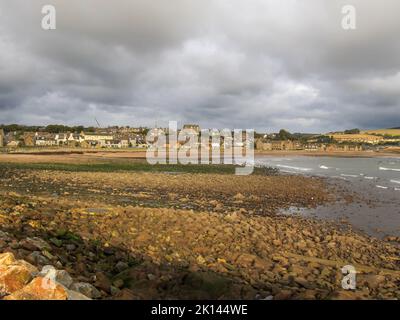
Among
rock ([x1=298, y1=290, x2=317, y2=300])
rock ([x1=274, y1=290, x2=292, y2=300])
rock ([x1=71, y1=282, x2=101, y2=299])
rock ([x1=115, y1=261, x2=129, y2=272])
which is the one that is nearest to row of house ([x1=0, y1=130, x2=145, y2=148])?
rock ([x1=115, y1=261, x2=129, y2=272])

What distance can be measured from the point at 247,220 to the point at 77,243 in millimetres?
6654

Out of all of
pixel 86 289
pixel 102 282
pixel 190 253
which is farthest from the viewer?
pixel 190 253

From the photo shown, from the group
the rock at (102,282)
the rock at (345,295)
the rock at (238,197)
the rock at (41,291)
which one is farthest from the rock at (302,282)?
the rock at (238,197)

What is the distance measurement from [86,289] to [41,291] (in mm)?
1053

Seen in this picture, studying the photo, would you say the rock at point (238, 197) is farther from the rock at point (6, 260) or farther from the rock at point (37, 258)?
the rock at point (6, 260)

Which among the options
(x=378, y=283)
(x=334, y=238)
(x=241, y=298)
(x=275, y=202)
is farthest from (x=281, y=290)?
(x=275, y=202)

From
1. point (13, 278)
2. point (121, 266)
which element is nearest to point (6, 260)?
point (13, 278)

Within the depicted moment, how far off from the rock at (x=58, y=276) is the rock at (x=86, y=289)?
107 mm

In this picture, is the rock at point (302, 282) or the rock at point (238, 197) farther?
the rock at point (238, 197)

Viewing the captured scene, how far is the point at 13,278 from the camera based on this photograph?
480cm

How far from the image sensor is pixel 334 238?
37.8ft

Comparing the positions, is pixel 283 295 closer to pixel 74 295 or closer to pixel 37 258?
pixel 74 295

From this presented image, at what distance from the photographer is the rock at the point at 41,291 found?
4449mm
